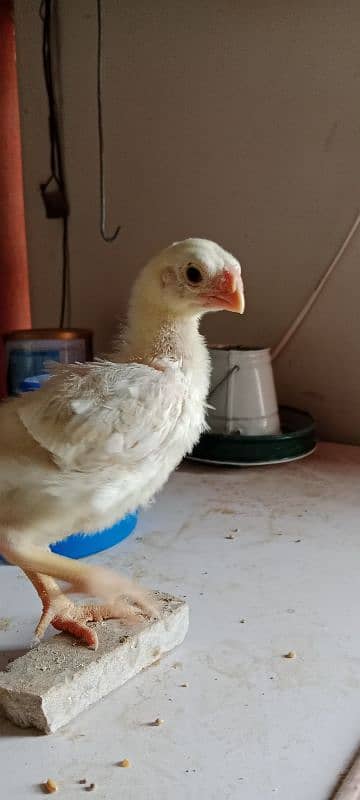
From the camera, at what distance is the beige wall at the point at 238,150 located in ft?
4.21

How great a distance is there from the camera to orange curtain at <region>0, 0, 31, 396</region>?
1.73 m

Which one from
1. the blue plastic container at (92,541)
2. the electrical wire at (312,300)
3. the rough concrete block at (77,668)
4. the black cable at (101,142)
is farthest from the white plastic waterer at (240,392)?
the rough concrete block at (77,668)

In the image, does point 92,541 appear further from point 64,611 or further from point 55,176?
point 55,176

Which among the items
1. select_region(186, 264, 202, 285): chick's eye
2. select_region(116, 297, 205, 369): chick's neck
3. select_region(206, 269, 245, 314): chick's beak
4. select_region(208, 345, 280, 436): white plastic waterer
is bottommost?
select_region(208, 345, 280, 436): white plastic waterer

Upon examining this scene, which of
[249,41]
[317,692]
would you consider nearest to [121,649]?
[317,692]

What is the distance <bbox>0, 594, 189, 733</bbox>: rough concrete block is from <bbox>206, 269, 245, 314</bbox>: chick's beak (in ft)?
1.02

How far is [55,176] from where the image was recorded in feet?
5.38

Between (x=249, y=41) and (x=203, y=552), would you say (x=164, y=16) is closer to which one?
(x=249, y=41)

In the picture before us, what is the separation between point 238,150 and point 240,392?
51 centimetres

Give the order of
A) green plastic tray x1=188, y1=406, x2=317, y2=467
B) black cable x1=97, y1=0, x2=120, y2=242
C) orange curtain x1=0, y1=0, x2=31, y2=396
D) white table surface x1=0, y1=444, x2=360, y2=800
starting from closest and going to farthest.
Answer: white table surface x1=0, y1=444, x2=360, y2=800 < green plastic tray x1=188, y1=406, x2=317, y2=467 < black cable x1=97, y1=0, x2=120, y2=242 < orange curtain x1=0, y1=0, x2=31, y2=396

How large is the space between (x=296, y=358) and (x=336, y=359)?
0.28ft

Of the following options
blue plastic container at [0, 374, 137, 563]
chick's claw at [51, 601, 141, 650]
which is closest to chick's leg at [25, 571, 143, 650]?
chick's claw at [51, 601, 141, 650]

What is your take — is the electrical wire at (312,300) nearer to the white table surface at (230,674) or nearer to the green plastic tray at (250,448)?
the green plastic tray at (250,448)

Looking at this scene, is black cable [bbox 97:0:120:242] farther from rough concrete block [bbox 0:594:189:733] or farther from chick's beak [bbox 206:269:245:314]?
rough concrete block [bbox 0:594:189:733]
